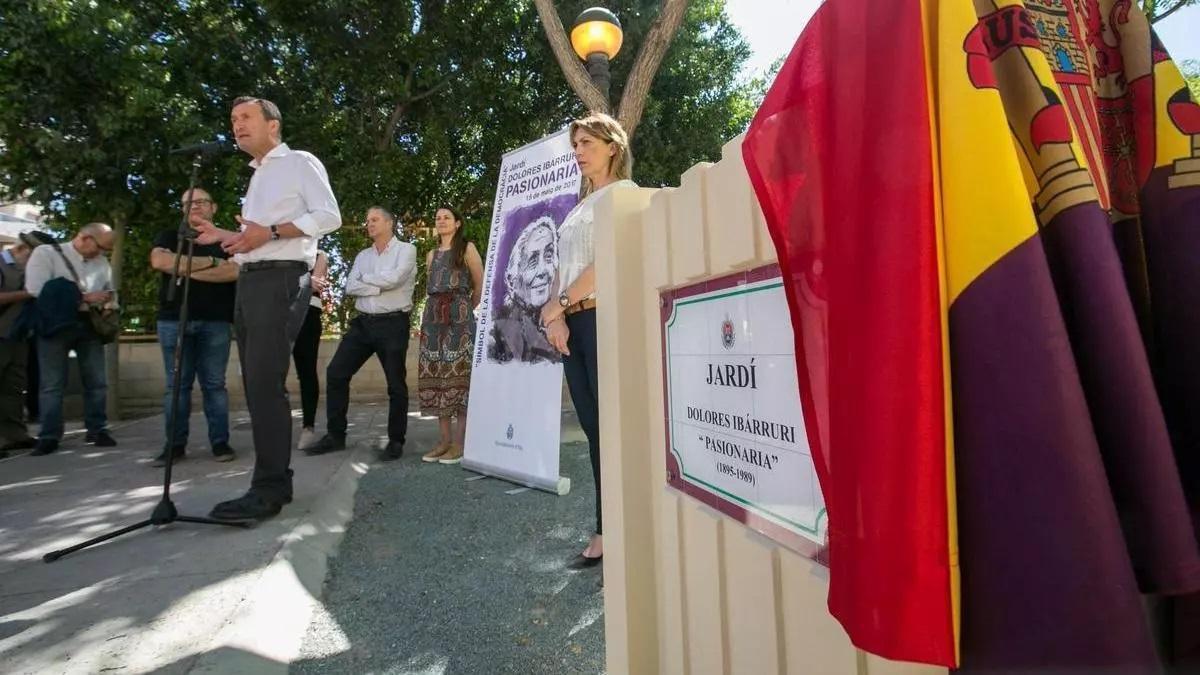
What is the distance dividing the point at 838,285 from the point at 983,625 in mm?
355

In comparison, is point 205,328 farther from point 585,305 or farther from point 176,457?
point 585,305

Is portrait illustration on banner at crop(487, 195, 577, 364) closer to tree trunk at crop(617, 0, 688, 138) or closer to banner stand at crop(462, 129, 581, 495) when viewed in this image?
banner stand at crop(462, 129, 581, 495)

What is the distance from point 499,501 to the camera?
12.5 feet

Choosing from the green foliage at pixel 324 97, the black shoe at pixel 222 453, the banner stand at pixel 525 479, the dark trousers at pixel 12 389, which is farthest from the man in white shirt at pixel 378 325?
the green foliage at pixel 324 97

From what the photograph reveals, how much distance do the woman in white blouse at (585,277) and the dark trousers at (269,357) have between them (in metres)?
1.40

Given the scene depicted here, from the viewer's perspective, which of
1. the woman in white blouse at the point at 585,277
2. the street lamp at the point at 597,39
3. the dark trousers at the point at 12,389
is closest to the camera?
the woman in white blouse at the point at 585,277

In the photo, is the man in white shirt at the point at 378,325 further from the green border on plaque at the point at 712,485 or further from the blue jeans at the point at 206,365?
the green border on plaque at the point at 712,485

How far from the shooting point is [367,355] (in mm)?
4961

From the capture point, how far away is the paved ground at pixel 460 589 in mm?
2113

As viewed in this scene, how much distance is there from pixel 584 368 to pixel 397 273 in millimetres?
2601

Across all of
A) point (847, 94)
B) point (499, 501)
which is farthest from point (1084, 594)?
point (499, 501)

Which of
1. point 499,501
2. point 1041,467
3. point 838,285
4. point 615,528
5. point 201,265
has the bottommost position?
point 499,501

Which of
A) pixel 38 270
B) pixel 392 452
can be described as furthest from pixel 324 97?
pixel 392 452

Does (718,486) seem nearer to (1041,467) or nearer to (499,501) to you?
(1041,467)
